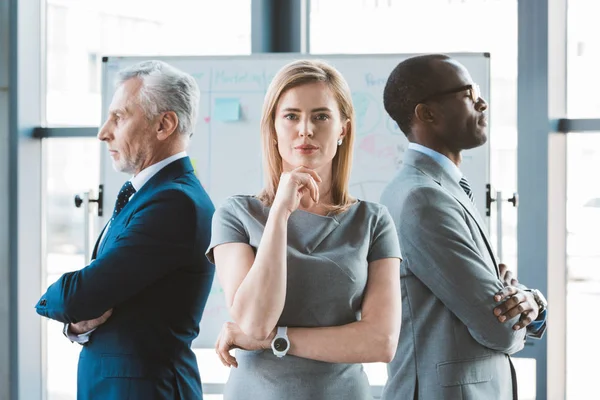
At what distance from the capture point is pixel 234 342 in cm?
150

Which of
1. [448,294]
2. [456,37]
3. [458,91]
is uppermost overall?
[456,37]

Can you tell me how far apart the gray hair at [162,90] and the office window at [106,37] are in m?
1.50

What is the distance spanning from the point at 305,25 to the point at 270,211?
204 centimetres

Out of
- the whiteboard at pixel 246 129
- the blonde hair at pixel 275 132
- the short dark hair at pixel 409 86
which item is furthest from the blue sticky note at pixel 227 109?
the blonde hair at pixel 275 132

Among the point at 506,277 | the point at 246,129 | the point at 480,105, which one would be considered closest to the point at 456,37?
the point at 246,129

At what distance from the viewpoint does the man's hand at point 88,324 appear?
1787mm

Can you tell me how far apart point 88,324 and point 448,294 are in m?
0.90

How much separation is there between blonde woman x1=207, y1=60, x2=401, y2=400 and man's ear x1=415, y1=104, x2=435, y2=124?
355 millimetres

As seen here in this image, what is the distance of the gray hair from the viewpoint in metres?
1.93

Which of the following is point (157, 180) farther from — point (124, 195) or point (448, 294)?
point (448, 294)

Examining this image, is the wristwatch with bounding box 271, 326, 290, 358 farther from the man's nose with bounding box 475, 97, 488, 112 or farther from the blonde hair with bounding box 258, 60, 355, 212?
the man's nose with bounding box 475, 97, 488, 112
